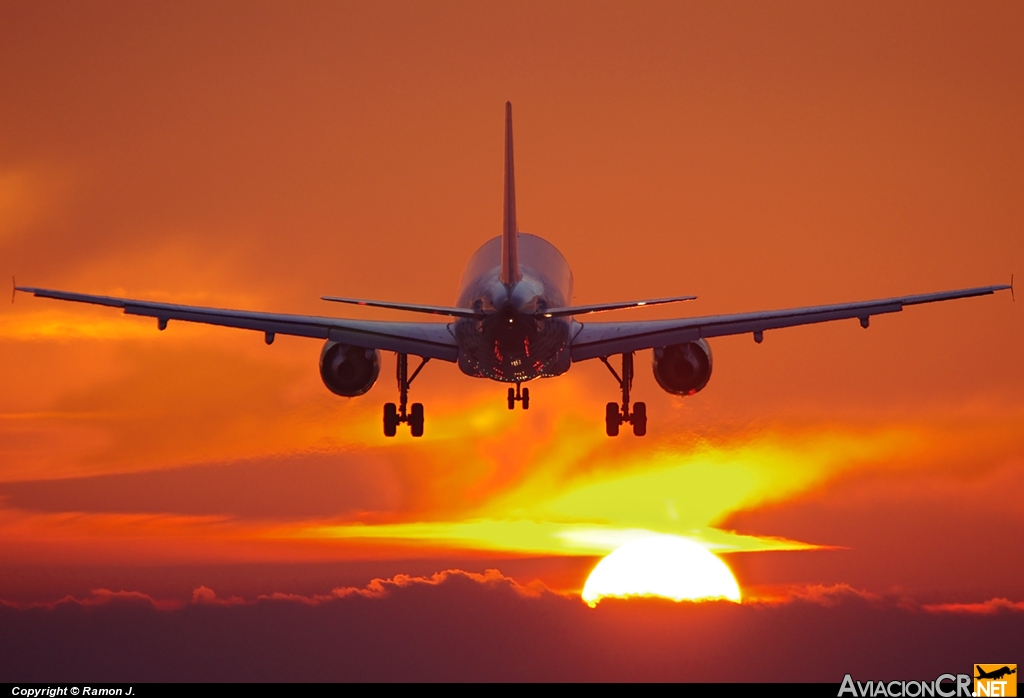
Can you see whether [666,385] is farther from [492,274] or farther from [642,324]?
[492,274]

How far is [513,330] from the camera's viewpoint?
66.4 m

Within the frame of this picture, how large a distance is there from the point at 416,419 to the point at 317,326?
7.56 m

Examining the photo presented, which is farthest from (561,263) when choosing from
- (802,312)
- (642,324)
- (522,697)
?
(522,697)

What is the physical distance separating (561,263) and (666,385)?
235 inches

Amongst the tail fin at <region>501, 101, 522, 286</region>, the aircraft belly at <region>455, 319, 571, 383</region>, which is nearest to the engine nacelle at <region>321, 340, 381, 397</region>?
the aircraft belly at <region>455, 319, 571, 383</region>

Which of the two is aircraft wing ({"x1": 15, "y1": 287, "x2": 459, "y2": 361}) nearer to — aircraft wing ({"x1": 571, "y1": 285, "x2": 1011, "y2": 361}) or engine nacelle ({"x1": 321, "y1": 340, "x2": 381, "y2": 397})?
engine nacelle ({"x1": 321, "y1": 340, "x2": 381, "y2": 397})

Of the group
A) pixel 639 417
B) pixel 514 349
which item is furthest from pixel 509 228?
pixel 639 417

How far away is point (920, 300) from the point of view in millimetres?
70750

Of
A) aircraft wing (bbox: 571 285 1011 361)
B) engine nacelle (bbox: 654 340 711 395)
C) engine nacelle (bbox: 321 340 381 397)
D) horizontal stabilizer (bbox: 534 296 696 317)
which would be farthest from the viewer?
engine nacelle (bbox: 654 340 711 395)

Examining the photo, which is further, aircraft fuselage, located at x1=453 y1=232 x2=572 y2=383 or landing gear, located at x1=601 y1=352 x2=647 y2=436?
landing gear, located at x1=601 y1=352 x2=647 y2=436

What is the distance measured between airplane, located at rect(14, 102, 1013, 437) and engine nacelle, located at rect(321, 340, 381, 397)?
4 centimetres

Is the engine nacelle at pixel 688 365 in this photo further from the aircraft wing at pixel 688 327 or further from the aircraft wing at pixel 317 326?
the aircraft wing at pixel 317 326

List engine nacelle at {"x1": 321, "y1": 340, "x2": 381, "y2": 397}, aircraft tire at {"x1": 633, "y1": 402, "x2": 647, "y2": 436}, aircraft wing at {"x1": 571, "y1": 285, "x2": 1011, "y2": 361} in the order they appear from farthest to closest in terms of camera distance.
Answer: aircraft tire at {"x1": 633, "y1": 402, "x2": 647, "y2": 436}, engine nacelle at {"x1": 321, "y1": 340, "x2": 381, "y2": 397}, aircraft wing at {"x1": 571, "y1": 285, "x2": 1011, "y2": 361}

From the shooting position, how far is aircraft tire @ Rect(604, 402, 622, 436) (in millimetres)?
78750
